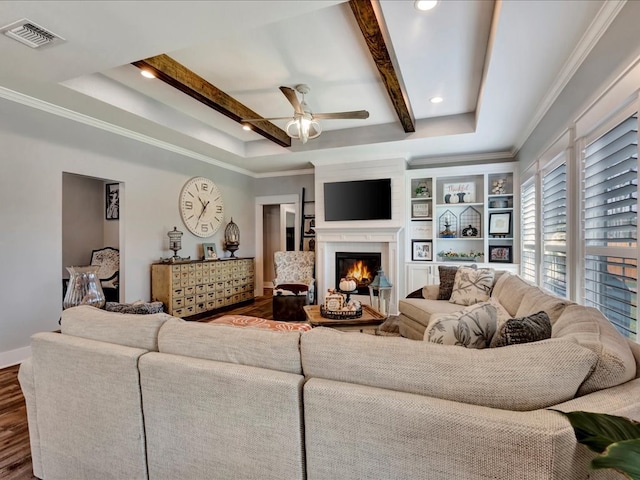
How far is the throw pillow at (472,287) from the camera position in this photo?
3.34 meters

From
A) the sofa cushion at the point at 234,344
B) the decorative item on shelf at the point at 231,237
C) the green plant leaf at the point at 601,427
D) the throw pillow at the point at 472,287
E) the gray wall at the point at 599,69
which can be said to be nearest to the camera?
the green plant leaf at the point at 601,427

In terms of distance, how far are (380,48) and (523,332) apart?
7.25ft

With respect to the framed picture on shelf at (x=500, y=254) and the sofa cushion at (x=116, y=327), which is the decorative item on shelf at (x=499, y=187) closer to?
the framed picture on shelf at (x=500, y=254)

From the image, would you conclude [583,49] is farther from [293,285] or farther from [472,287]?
[293,285]

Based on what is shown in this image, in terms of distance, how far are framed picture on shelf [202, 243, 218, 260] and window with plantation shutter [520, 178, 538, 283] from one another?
15.1 feet

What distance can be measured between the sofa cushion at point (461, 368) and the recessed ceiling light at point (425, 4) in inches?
80.4

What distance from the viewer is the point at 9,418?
2225mm

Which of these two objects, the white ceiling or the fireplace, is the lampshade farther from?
the fireplace

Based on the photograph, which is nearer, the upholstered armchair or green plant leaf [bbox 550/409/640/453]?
green plant leaf [bbox 550/409/640/453]

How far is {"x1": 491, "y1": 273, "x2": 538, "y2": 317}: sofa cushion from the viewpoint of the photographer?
250 centimetres

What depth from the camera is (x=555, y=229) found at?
2.95m

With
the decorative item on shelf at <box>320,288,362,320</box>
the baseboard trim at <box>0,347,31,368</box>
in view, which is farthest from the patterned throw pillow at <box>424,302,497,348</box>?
the baseboard trim at <box>0,347,31,368</box>

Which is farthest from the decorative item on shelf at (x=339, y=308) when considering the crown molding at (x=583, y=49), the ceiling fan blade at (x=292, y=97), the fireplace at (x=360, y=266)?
the crown molding at (x=583, y=49)

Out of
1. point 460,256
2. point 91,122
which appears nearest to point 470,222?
point 460,256
